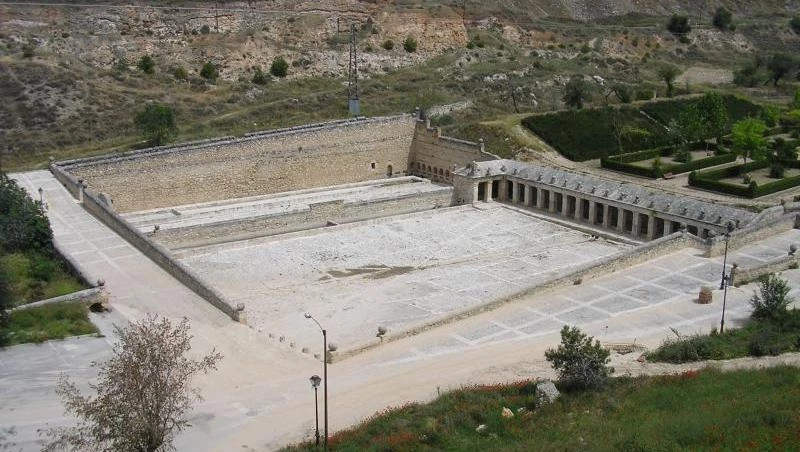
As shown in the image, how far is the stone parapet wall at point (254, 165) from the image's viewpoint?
47.3 m

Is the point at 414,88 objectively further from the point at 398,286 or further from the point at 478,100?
the point at 398,286

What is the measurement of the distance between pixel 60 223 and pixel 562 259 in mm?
23789

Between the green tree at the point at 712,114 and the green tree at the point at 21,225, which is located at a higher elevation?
the green tree at the point at 712,114

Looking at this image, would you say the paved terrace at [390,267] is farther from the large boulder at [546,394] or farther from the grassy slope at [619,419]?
the large boulder at [546,394]

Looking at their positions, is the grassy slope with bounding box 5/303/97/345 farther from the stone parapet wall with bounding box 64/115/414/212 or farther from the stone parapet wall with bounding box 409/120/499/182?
the stone parapet wall with bounding box 409/120/499/182

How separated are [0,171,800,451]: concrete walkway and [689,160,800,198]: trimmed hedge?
9.82 metres

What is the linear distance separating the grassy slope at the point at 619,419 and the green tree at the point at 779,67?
64.9 meters

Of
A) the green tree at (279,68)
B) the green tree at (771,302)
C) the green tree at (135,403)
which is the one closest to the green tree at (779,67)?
the green tree at (279,68)

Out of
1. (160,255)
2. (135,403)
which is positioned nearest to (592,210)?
(160,255)

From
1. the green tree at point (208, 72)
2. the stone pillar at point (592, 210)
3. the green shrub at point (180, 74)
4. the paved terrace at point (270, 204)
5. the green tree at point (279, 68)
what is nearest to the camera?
the paved terrace at point (270, 204)

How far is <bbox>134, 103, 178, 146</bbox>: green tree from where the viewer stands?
52.2 metres

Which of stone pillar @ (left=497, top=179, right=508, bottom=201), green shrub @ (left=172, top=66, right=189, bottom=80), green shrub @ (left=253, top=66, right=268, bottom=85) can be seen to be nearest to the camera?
stone pillar @ (left=497, top=179, right=508, bottom=201)

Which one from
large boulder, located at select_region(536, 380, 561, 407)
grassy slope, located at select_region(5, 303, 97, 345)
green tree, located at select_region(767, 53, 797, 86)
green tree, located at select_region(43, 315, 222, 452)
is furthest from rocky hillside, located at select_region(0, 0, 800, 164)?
large boulder, located at select_region(536, 380, 561, 407)

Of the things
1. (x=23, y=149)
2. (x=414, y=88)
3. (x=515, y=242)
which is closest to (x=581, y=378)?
(x=515, y=242)
